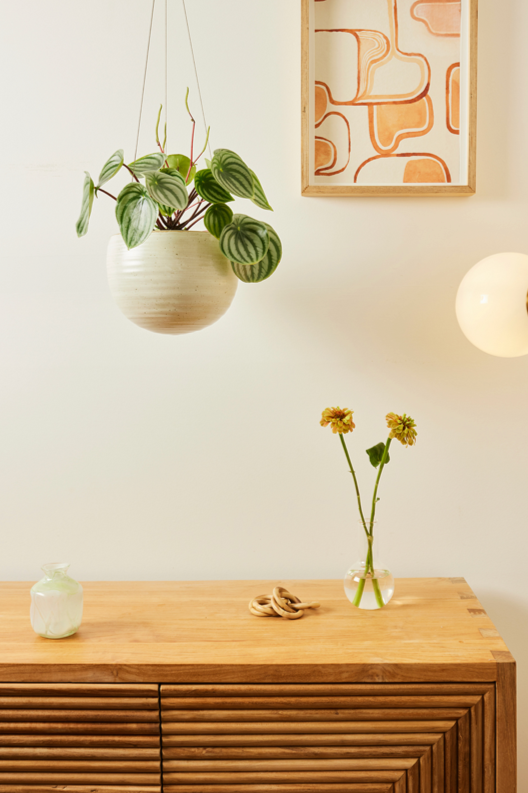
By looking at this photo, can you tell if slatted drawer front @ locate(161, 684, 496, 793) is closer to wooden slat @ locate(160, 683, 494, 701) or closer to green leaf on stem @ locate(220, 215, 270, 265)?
wooden slat @ locate(160, 683, 494, 701)

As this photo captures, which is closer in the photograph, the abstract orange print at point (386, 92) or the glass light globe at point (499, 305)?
the glass light globe at point (499, 305)

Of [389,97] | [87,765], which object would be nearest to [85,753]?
A: [87,765]

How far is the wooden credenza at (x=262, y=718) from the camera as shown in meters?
1.01

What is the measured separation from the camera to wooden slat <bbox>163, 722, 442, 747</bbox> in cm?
102

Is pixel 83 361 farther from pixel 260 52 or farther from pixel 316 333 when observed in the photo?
pixel 260 52

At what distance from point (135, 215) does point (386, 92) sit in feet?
2.38

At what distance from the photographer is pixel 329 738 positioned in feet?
3.34

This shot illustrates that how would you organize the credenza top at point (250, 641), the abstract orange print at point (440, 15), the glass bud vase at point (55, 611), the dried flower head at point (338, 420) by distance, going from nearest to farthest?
the credenza top at point (250, 641)
the glass bud vase at point (55, 611)
the dried flower head at point (338, 420)
the abstract orange print at point (440, 15)

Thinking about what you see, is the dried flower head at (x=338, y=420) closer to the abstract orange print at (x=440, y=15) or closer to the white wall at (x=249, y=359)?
the white wall at (x=249, y=359)

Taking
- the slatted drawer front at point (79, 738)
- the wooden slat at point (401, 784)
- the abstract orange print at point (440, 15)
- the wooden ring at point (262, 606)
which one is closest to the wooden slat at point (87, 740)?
the slatted drawer front at point (79, 738)

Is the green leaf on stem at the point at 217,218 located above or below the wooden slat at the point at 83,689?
above

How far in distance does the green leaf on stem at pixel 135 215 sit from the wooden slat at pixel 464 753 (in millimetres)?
976

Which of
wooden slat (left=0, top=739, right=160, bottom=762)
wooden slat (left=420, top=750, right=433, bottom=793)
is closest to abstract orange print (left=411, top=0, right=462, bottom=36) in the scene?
wooden slat (left=420, top=750, right=433, bottom=793)

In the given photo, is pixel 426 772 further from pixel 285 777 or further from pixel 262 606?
pixel 262 606
